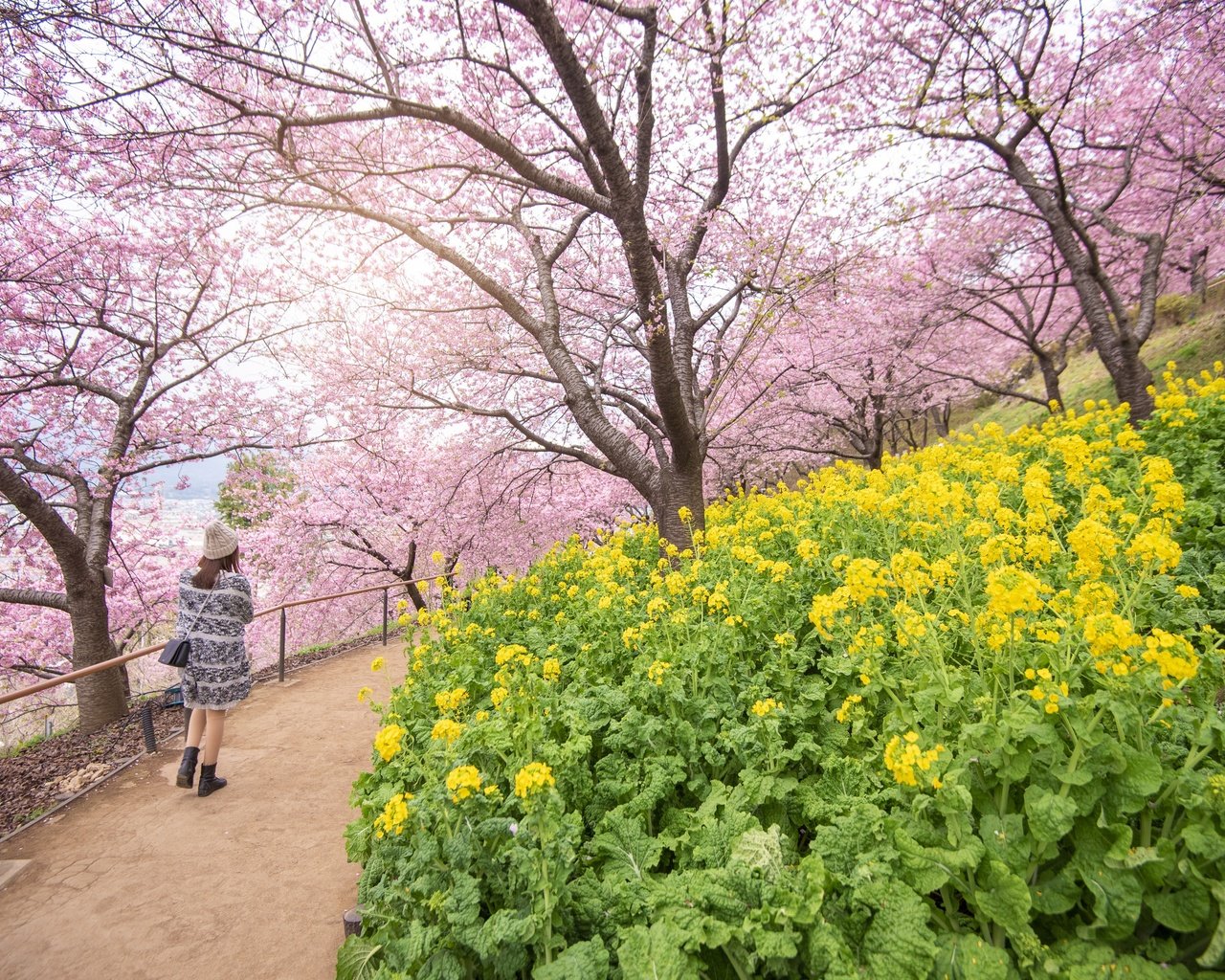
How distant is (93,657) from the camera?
8383 mm

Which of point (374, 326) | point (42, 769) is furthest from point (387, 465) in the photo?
point (42, 769)

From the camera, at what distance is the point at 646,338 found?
19.8 feet

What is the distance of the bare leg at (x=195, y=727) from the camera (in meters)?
4.98

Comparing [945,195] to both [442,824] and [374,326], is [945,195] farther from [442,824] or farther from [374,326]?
[442,824]

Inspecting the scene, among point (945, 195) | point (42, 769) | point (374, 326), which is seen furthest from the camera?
point (945, 195)

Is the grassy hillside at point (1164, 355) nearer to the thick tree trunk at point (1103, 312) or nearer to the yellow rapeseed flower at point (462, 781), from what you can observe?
the thick tree trunk at point (1103, 312)

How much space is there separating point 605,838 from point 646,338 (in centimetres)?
485

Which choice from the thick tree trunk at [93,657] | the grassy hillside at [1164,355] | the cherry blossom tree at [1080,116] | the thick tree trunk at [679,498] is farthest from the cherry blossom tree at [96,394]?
the grassy hillside at [1164,355]

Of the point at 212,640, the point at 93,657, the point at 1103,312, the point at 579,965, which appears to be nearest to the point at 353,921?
the point at 579,965

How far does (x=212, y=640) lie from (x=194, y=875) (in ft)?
5.66

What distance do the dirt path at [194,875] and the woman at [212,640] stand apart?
582mm

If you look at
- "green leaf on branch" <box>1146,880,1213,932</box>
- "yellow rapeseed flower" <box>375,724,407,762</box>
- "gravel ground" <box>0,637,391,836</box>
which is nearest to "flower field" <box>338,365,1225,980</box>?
"green leaf on branch" <box>1146,880,1213,932</box>

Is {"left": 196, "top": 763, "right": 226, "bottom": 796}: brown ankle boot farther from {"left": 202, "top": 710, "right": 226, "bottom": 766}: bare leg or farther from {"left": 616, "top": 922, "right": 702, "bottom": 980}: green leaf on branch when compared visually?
{"left": 616, "top": 922, "right": 702, "bottom": 980}: green leaf on branch

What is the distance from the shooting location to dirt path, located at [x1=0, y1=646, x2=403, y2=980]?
10.5 ft
